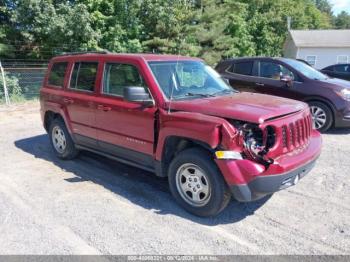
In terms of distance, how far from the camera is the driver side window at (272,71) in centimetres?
845

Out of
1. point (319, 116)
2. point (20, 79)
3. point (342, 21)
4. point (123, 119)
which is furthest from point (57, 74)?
point (342, 21)

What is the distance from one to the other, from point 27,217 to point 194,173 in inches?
82.6

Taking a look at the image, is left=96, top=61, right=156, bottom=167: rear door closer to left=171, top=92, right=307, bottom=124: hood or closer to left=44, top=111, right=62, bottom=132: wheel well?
left=171, top=92, right=307, bottom=124: hood

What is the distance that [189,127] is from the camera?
3906 millimetres

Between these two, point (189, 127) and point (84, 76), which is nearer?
point (189, 127)

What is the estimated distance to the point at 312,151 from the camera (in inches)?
166

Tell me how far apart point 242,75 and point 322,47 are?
1018 inches

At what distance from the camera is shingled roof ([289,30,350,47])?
102ft

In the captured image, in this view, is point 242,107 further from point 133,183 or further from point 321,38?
point 321,38

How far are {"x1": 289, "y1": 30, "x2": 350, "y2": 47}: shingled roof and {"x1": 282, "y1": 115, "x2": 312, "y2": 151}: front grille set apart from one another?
3014cm

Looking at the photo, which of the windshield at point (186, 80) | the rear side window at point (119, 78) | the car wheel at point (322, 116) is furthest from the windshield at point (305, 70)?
the rear side window at point (119, 78)

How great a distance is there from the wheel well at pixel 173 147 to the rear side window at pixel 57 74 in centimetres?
283

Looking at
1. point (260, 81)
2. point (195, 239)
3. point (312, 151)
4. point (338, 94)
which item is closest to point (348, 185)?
point (312, 151)

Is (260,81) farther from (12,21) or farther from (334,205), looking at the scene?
(12,21)
